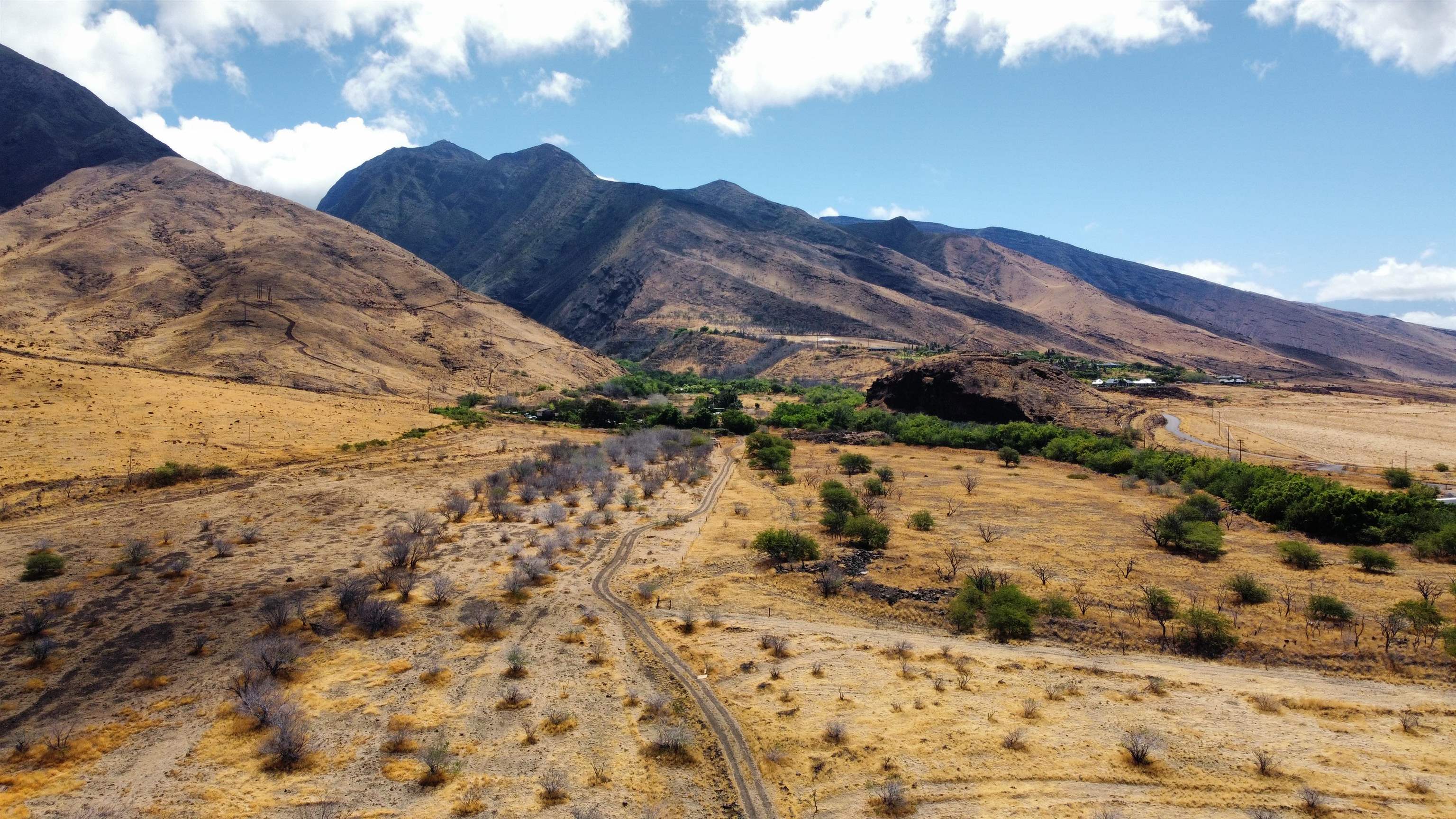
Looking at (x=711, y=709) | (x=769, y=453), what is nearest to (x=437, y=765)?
(x=711, y=709)

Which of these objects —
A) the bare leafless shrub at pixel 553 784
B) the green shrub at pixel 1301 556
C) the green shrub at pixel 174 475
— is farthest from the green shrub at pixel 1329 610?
the green shrub at pixel 174 475

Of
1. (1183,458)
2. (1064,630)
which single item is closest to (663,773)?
(1064,630)

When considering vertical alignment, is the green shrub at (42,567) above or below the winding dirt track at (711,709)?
above

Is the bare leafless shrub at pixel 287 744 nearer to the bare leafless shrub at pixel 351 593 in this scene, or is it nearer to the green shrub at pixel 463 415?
the bare leafless shrub at pixel 351 593

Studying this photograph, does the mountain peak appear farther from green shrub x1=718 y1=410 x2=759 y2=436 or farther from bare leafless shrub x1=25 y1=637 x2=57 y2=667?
bare leafless shrub x1=25 y1=637 x2=57 y2=667

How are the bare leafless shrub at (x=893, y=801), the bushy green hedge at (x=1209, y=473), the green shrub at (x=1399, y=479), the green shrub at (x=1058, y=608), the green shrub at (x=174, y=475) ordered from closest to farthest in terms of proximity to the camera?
the bare leafless shrub at (x=893, y=801) < the green shrub at (x=1058, y=608) < the bushy green hedge at (x=1209, y=473) < the green shrub at (x=174, y=475) < the green shrub at (x=1399, y=479)

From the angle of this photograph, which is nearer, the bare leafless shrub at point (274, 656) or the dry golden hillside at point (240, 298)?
the bare leafless shrub at point (274, 656)

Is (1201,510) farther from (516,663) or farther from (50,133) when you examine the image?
(50,133)

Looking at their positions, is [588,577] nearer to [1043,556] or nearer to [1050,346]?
[1043,556]

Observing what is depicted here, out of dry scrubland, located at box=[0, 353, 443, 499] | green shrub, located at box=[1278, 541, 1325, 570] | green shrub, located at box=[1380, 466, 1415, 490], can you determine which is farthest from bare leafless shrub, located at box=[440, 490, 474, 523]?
green shrub, located at box=[1380, 466, 1415, 490]
